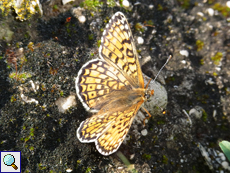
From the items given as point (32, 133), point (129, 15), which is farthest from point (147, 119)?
point (129, 15)

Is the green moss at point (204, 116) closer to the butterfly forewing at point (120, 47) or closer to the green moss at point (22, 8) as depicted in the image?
the butterfly forewing at point (120, 47)

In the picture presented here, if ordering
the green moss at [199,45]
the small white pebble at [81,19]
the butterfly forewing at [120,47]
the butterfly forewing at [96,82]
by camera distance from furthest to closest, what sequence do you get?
1. the green moss at [199,45]
2. the small white pebble at [81,19]
3. the butterfly forewing at [96,82]
4. the butterfly forewing at [120,47]

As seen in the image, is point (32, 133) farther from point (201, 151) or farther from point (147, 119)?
point (201, 151)

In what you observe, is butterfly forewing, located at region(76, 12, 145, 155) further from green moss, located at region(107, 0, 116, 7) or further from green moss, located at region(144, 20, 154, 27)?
green moss, located at region(144, 20, 154, 27)

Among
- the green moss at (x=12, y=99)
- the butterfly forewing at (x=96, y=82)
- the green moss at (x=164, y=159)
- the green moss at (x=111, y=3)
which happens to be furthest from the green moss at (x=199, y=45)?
the green moss at (x=12, y=99)

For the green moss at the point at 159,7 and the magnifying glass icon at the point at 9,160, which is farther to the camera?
the green moss at the point at 159,7

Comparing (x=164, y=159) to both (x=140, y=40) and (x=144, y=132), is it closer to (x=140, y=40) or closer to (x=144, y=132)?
(x=144, y=132)

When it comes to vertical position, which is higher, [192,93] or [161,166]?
[192,93]

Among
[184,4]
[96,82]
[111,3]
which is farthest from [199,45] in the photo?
[96,82]
